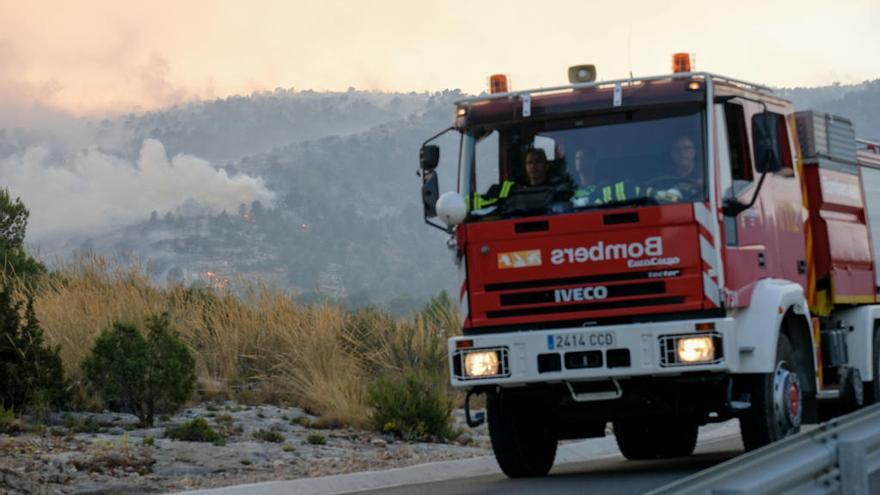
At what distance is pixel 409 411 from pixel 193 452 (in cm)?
318

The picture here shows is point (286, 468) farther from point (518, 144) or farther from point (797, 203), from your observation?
point (797, 203)

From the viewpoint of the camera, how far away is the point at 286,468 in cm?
1445

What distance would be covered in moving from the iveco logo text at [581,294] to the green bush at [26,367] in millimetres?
6369

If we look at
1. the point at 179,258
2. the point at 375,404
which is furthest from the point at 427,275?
the point at 375,404

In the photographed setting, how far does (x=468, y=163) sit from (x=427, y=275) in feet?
552

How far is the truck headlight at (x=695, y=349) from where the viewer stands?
1161cm

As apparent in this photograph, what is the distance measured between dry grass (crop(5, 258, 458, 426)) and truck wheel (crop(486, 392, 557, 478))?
13.6 ft

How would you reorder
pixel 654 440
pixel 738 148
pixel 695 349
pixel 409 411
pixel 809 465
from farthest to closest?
pixel 409 411
pixel 654 440
pixel 738 148
pixel 695 349
pixel 809 465

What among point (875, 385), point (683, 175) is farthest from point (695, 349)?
point (875, 385)

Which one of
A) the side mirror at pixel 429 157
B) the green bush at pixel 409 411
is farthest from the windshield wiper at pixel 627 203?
the green bush at pixel 409 411

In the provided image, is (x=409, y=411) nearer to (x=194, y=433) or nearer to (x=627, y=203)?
(x=194, y=433)

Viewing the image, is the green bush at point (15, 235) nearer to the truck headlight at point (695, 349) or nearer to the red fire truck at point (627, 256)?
the red fire truck at point (627, 256)

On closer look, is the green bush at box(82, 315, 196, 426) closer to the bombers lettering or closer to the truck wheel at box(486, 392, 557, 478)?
the truck wheel at box(486, 392, 557, 478)

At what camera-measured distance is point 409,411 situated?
17094mm
